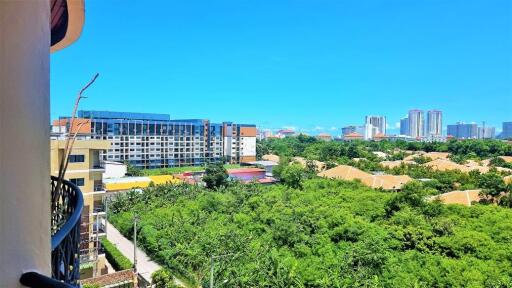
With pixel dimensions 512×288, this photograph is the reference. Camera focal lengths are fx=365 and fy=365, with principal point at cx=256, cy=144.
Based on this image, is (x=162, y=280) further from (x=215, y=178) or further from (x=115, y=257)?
(x=215, y=178)

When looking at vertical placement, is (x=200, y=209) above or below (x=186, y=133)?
below

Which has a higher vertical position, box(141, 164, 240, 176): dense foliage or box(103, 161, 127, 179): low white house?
box(103, 161, 127, 179): low white house

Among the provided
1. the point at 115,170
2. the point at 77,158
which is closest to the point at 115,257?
the point at 77,158

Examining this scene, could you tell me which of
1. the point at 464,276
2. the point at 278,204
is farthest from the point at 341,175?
the point at 464,276

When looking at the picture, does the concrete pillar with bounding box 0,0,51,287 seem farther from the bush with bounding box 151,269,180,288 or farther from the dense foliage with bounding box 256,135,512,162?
the dense foliage with bounding box 256,135,512,162

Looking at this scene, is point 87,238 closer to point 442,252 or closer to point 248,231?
point 248,231

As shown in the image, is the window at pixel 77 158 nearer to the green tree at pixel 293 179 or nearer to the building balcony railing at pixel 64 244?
the building balcony railing at pixel 64 244

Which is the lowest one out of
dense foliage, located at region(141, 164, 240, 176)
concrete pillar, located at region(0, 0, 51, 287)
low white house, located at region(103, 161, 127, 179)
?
dense foliage, located at region(141, 164, 240, 176)

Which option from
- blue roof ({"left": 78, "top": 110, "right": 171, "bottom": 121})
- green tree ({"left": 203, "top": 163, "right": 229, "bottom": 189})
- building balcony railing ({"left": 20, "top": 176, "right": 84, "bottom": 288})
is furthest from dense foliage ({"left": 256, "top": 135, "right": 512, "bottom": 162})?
building balcony railing ({"left": 20, "top": 176, "right": 84, "bottom": 288})
